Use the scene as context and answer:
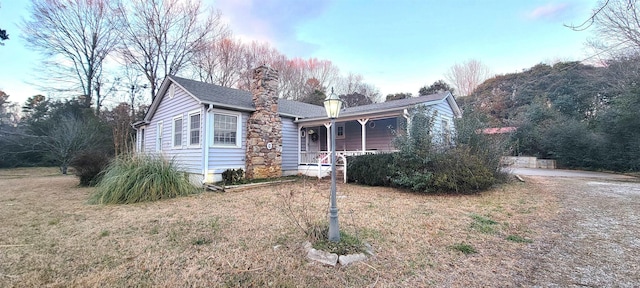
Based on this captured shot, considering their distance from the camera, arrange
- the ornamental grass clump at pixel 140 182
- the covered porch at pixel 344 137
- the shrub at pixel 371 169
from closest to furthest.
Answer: the ornamental grass clump at pixel 140 182 < the shrub at pixel 371 169 < the covered porch at pixel 344 137

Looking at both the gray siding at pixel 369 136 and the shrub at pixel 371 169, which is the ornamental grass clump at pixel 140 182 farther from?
the gray siding at pixel 369 136

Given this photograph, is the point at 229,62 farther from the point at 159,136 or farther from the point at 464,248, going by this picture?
the point at 464,248

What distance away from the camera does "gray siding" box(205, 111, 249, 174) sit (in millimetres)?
9172

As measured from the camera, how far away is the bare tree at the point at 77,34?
16.8 m

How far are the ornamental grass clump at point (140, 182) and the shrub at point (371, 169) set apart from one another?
504cm

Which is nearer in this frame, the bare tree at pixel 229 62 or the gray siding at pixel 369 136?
the gray siding at pixel 369 136

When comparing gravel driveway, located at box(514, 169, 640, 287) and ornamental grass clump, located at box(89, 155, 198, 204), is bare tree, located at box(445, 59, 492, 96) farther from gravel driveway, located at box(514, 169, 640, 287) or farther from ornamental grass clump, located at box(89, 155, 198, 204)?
ornamental grass clump, located at box(89, 155, 198, 204)

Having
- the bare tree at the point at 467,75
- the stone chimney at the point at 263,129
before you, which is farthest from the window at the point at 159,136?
the bare tree at the point at 467,75

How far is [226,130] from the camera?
9656 mm

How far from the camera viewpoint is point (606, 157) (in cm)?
1389

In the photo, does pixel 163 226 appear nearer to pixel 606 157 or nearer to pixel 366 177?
pixel 366 177

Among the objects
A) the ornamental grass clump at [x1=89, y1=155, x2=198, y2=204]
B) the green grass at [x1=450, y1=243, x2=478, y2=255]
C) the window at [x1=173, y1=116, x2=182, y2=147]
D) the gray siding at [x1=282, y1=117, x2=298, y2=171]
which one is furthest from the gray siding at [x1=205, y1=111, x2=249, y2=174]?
the green grass at [x1=450, y1=243, x2=478, y2=255]

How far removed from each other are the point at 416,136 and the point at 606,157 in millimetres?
13866

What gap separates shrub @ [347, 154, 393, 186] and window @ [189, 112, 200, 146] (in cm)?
549
